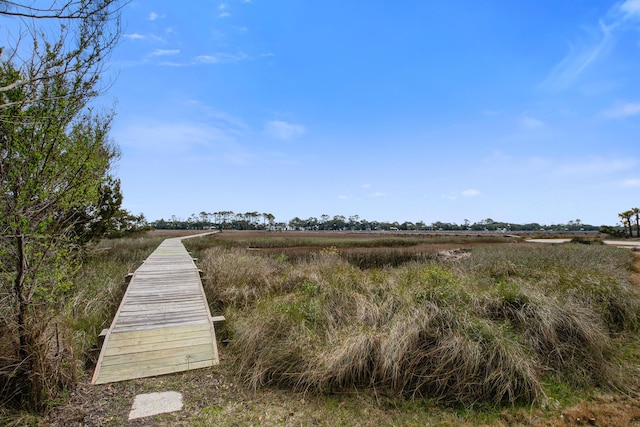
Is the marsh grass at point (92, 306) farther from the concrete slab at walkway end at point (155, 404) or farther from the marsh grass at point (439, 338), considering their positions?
the marsh grass at point (439, 338)

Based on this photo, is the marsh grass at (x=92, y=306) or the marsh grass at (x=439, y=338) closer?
the marsh grass at (x=439, y=338)

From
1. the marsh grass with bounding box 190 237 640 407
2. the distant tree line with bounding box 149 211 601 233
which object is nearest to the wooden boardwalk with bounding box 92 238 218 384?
the marsh grass with bounding box 190 237 640 407

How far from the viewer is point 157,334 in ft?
17.4

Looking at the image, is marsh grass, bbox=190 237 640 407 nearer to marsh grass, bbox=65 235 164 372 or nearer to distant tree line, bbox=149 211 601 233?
marsh grass, bbox=65 235 164 372

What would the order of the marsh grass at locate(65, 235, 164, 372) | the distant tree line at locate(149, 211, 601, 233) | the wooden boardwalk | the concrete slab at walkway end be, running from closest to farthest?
1. the concrete slab at walkway end
2. the wooden boardwalk
3. the marsh grass at locate(65, 235, 164, 372)
4. the distant tree line at locate(149, 211, 601, 233)

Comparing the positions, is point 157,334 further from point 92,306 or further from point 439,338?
point 439,338

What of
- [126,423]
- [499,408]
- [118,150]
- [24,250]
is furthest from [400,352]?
[118,150]

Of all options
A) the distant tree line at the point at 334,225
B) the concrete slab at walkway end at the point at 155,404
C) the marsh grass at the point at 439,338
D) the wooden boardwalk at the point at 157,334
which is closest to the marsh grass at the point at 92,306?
the wooden boardwalk at the point at 157,334

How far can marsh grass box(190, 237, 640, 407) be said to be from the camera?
399 centimetres

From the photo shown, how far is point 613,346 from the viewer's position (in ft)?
16.9

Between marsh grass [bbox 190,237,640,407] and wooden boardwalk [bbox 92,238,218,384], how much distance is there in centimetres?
58

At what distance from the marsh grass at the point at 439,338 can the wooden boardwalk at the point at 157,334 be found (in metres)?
0.58

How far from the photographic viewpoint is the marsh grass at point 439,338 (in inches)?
157

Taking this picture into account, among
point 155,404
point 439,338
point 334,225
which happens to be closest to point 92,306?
point 155,404
